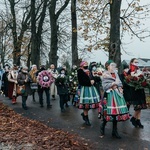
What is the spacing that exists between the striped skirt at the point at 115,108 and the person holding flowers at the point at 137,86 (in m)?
0.92

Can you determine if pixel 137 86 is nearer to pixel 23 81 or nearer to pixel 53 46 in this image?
pixel 23 81

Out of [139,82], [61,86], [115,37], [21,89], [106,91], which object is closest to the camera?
[106,91]

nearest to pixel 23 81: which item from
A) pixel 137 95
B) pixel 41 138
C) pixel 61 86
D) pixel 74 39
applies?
pixel 61 86

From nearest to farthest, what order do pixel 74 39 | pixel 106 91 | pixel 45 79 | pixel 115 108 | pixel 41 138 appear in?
pixel 41 138, pixel 115 108, pixel 106 91, pixel 45 79, pixel 74 39

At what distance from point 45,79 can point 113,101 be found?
5667 mm

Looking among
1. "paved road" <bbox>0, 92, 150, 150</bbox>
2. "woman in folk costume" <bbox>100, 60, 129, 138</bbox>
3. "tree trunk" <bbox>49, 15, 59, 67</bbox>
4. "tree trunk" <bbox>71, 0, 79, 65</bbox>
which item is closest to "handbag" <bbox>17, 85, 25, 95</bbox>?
"paved road" <bbox>0, 92, 150, 150</bbox>

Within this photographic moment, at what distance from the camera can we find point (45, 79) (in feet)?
41.7

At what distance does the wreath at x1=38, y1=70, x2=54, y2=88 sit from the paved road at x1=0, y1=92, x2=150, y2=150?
3.12ft

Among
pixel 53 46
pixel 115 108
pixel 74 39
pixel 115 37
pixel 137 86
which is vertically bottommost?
pixel 115 108

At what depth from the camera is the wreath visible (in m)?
12.6

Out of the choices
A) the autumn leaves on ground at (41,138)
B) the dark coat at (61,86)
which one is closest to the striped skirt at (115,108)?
the autumn leaves on ground at (41,138)

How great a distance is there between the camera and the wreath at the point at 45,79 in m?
12.6

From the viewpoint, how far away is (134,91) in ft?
27.8

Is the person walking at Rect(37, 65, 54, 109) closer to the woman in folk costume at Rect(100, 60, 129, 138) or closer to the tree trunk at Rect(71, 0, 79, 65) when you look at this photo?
the woman in folk costume at Rect(100, 60, 129, 138)
